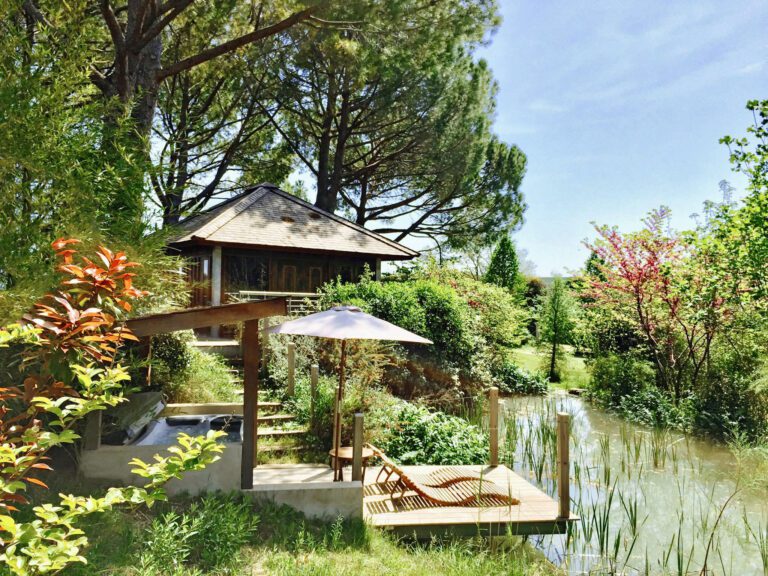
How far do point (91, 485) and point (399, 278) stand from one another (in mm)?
17906

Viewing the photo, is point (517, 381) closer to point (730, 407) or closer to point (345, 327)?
point (730, 407)

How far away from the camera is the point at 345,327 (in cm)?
628

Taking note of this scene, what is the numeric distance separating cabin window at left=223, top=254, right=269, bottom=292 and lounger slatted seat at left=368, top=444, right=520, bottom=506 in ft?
35.5

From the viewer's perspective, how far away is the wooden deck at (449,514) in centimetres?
570

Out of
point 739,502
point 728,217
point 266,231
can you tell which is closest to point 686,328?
point 728,217

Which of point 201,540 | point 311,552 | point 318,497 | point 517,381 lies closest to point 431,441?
point 318,497

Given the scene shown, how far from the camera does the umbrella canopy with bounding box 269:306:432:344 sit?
20.2 ft

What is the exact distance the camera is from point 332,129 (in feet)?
76.1

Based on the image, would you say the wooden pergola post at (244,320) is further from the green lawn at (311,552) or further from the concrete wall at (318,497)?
the green lawn at (311,552)

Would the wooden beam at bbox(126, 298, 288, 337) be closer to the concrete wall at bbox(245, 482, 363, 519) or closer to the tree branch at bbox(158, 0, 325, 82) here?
the concrete wall at bbox(245, 482, 363, 519)

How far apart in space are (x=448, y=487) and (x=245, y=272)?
1188 centimetres

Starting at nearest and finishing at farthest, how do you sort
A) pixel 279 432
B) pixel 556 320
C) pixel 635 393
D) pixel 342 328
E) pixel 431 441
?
pixel 342 328
pixel 279 432
pixel 431 441
pixel 635 393
pixel 556 320

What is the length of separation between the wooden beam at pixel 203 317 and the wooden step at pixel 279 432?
3748mm

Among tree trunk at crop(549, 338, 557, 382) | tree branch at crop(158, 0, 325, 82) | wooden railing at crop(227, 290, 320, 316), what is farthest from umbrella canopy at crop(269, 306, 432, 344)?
tree trunk at crop(549, 338, 557, 382)
